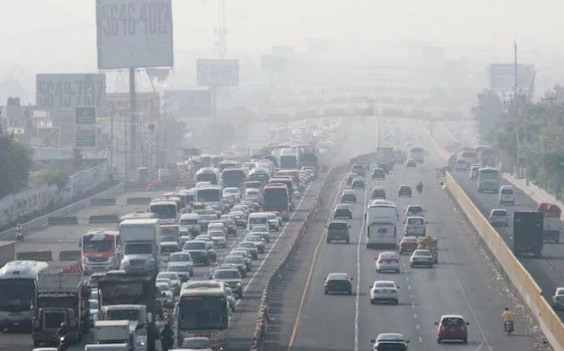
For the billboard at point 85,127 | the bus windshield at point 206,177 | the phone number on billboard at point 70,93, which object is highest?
the phone number on billboard at point 70,93

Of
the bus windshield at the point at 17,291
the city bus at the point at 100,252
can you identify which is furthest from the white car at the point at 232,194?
the bus windshield at the point at 17,291

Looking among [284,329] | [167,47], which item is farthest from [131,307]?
[167,47]

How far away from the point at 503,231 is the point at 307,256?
47.8ft

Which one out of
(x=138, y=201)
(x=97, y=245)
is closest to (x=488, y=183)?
(x=138, y=201)

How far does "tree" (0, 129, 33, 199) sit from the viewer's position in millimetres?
106875

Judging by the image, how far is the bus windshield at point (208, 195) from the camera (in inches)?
3974

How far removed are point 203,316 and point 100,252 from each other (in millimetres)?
21061

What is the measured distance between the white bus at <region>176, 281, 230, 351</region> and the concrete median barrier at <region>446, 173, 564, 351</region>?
842 centimetres

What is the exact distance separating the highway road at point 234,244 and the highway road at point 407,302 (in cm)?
126

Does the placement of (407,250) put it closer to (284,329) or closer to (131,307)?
(284,329)

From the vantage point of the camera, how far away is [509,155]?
150 metres

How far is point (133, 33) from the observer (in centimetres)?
14738

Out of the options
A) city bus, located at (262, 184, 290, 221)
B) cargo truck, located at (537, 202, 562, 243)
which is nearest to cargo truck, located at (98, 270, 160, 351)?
cargo truck, located at (537, 202, 562, 243)

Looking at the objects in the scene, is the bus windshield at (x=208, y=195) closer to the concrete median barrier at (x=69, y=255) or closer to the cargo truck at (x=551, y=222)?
the cargo truck at (x=551, y=222)
